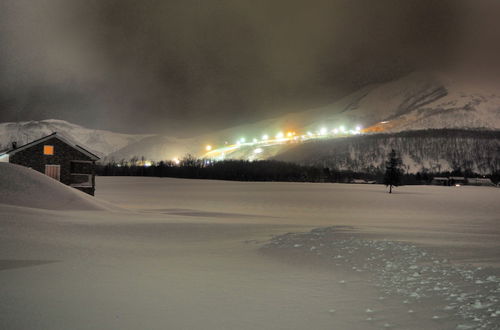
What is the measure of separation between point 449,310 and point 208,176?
120639 mm

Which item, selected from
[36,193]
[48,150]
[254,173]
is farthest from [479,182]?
[36,193]

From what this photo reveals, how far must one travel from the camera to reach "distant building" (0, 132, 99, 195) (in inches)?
1695

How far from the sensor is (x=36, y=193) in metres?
27.6

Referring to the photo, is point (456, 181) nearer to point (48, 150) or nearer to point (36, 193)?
point (48, 150)

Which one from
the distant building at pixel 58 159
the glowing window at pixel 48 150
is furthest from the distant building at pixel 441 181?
the glowing window at pixel 48 150

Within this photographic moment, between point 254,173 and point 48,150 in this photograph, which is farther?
point 254,173

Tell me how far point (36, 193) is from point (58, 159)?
17504 millimetres

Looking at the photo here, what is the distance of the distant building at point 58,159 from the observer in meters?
43.0

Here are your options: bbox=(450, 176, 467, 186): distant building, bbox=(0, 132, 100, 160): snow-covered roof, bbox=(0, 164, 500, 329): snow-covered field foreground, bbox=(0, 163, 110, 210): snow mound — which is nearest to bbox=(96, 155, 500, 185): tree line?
bbox=(450, 176, 467, 186): distant building

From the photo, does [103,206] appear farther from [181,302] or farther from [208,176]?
[208,176]

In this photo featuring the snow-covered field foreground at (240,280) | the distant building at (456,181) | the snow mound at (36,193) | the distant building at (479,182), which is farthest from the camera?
the distant building at (456,181)

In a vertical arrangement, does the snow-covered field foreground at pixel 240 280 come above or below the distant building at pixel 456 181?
below

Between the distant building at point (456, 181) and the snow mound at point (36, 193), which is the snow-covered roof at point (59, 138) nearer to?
the snow mound at point (36, 193)

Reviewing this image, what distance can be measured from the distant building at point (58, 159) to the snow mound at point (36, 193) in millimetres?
14059
